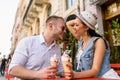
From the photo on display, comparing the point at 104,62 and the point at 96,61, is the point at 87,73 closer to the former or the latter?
the point at 96,61

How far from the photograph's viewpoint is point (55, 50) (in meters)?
2.38

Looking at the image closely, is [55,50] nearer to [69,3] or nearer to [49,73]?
[49,73]

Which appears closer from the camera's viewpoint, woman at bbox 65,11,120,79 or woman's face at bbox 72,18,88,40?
woman at bbox 65,11,120,79

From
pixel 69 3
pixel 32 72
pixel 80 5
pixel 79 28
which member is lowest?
pixel 32 72

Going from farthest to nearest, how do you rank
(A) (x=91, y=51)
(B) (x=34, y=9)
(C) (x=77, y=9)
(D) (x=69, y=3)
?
(B) (x=34, y=9) < (D) (x=69, y=3) < (C) (x=77, y=9) < (A) (x=91, y=51)

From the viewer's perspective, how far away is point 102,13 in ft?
28.1

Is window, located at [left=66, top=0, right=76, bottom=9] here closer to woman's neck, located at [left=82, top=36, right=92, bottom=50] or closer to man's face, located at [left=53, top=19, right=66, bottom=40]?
woman's neck, located at [left=82, top=36, right=92, bottom=50]

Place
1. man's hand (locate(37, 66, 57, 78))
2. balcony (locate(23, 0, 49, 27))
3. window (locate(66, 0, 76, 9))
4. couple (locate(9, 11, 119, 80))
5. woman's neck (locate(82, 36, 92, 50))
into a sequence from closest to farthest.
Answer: man's hand (locate(37, 66, 57, 78))
couple (locate(9, 11, 119, 80))
woman's neck (locate(82, 36, 92, 50))
window (locate(66, 0, 76, 9))
balcony (locate(23, 0, 49, 27))

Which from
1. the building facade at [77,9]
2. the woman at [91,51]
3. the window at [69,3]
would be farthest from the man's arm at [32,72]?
the window at [69,3]

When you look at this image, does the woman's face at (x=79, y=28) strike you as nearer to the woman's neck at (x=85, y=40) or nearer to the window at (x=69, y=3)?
the woman's neck at (x=85, y=40)

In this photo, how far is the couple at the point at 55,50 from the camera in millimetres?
2031

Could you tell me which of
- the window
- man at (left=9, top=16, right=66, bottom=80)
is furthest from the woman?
the window

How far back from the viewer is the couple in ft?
6.66

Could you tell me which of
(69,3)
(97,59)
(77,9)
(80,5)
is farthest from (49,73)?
(69,3)
